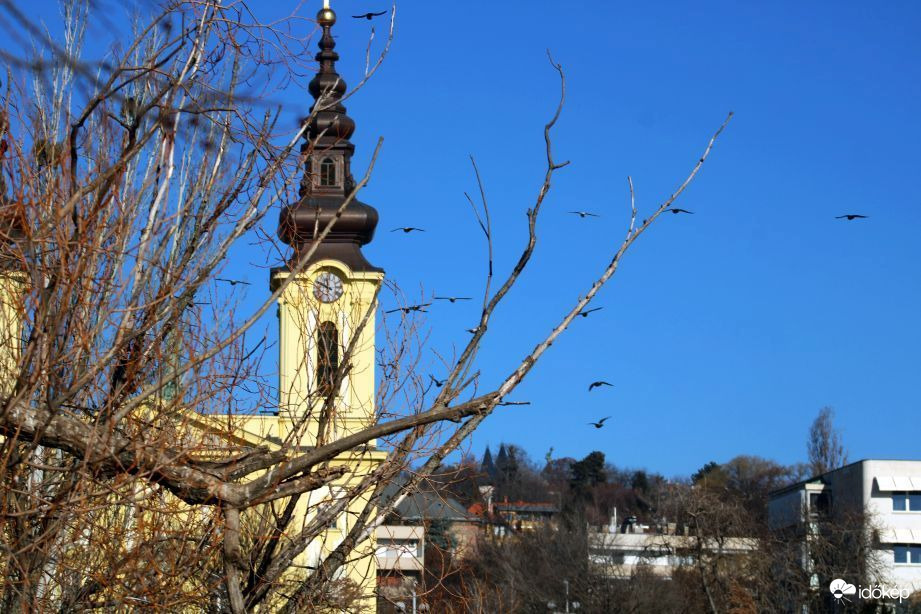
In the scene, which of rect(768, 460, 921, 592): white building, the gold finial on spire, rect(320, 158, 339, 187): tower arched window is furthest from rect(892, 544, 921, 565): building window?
the gold finial on spire

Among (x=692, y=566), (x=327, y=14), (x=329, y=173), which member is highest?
(x=327, y=14)

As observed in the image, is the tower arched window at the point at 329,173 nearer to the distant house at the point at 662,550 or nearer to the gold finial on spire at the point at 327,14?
the gold finial on spire at the point at 327,14

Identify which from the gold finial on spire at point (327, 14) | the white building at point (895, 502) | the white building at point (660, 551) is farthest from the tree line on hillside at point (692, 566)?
the gold finial on spire at point (327, 14)

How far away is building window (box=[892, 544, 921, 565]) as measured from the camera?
6638 cm

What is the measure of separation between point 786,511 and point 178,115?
237 ft

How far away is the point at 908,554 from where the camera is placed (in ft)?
218

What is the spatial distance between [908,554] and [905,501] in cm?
252

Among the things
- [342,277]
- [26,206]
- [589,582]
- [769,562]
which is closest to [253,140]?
[26,206]

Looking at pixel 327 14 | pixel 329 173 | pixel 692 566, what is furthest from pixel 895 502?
pixel 327 14

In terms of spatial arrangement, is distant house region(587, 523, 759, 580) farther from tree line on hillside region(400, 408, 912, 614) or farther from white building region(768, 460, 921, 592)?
white building region(768, 460, 921, 592)

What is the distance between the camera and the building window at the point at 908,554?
6638 cm

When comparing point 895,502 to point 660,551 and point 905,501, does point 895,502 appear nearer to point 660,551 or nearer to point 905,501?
point 905,501

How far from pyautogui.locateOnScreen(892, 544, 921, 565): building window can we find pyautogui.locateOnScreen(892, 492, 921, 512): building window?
5.76 ft

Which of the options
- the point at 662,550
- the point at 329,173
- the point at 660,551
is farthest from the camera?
the point at 662,550
